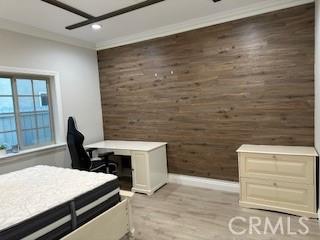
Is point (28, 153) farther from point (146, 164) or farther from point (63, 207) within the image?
point (63, 207)

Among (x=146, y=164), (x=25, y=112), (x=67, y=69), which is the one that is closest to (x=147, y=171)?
(x=146, y=164)

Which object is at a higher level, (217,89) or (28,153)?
(217,89)

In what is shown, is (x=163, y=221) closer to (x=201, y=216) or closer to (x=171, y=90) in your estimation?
(x=201, y=216)

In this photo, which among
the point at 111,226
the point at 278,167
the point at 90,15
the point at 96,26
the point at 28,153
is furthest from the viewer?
the point at 96,26

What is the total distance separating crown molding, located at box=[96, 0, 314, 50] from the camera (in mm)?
2861

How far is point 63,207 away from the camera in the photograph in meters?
1.74

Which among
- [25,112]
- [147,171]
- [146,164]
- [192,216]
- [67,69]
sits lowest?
[192,216]

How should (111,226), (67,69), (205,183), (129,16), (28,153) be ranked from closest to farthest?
(111,226)
(129,16)
(28,153)
(205,183)
(67,69)

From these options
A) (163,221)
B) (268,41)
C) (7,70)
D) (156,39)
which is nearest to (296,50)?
(268,41)

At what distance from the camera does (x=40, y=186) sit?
6.98 feet

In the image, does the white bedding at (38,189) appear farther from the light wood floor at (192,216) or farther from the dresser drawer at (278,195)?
the dresser drawer at (278,195)

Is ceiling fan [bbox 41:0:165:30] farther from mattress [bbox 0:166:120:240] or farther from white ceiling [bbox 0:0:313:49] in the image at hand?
mattress [bbox 0:166:120:240]

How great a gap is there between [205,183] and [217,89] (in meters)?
1.46

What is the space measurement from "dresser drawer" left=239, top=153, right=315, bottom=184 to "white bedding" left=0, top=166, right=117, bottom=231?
167 cm
